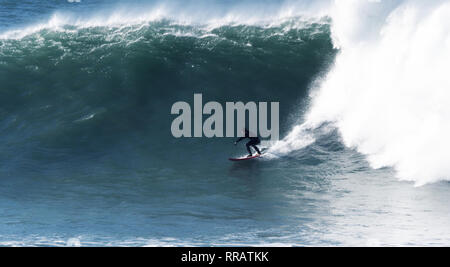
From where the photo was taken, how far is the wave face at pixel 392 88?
14.5 meters

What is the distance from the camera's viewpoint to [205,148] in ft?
55.5

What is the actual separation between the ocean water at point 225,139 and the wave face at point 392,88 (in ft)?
0.15

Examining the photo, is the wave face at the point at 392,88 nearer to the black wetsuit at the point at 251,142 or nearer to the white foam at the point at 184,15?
the black wetsuit at the point at 251,142

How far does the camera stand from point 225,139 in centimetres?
1750

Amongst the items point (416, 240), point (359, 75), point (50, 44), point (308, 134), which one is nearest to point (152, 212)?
point (416, 240)

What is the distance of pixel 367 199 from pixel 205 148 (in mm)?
5716

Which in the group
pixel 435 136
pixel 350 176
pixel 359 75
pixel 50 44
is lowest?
pixel 350 176

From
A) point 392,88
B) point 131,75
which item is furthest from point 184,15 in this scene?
point 392,88

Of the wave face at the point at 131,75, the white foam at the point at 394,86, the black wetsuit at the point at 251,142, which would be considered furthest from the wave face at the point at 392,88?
the wave face at the point at 131,75

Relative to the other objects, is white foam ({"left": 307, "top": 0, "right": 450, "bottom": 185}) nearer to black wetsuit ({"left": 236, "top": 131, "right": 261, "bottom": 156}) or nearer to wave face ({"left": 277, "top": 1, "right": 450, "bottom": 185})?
wave face ({"left": 277, "top": 1, "right": 450, "bottom": 185})

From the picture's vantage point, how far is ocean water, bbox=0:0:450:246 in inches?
450

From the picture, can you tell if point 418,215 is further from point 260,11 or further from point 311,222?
point 260,11

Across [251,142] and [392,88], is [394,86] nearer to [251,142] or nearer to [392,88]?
[392,88]

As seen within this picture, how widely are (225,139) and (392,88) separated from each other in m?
5.17
